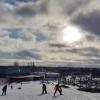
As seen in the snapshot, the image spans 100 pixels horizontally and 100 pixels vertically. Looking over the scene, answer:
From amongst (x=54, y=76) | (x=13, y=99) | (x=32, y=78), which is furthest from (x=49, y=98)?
(x=54, y=76)

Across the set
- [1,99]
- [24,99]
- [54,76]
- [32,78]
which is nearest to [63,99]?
[24,99]

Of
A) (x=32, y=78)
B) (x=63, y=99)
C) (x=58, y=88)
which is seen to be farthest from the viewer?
(x=32, y=78)

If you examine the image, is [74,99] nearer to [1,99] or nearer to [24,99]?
[24,99]

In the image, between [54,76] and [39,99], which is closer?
[39,99]

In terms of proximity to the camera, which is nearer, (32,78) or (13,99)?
(13,99)

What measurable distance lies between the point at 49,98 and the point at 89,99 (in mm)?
4293

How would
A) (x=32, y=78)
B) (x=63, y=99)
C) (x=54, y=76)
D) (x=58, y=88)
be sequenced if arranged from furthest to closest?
(x=54, y=76)
(x=32, y=78)
(x=58, y=88)
(x=63, y=99)

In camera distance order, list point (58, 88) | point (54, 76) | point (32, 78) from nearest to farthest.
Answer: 1. point (58, 88)
2. point (32, 78)
3. point (54, 76)

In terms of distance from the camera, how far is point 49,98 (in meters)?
37.4

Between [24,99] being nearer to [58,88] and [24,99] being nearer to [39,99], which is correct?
[39,99]

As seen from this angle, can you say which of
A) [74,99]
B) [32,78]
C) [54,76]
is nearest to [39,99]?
[74,99]

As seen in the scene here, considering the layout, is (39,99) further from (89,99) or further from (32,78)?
(32,78)

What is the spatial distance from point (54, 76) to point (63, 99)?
130m

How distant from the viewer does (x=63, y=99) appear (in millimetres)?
36000
